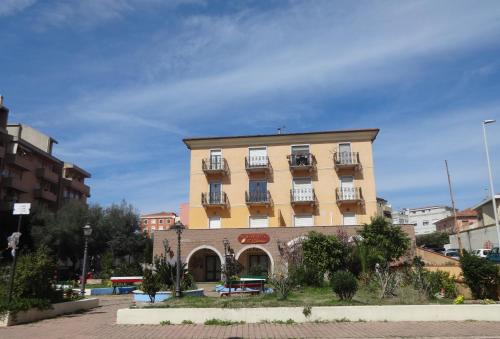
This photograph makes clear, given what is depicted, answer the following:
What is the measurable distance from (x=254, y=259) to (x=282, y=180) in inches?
276

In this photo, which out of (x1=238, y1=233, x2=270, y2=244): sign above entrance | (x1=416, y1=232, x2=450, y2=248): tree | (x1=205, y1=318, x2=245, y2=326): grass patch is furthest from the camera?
(x1=416, y1=232, x2=450, y2=248): tree

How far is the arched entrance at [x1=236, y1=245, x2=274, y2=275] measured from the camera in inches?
1172

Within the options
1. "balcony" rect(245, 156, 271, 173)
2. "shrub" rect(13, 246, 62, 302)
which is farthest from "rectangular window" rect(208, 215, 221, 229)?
"shrub" rect(13, 246, 62, 302)

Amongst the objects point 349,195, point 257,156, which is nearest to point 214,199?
point 257,156

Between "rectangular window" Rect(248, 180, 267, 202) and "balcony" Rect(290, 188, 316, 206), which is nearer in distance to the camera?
"balcony" Rect(290, 188, 316, 206)

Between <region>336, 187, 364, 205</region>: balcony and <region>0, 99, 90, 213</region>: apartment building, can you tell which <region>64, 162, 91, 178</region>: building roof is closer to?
<region>0, 99, 90, 213</region>: apartment building

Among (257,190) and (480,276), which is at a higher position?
(257,190)

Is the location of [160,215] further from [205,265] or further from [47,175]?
[205,265]

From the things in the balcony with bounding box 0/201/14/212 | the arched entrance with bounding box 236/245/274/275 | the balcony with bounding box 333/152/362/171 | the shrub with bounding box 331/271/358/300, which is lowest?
the shrub with bounding box 331/271/358/300

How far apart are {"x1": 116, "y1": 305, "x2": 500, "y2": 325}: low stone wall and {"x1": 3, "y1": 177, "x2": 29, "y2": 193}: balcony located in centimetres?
3727

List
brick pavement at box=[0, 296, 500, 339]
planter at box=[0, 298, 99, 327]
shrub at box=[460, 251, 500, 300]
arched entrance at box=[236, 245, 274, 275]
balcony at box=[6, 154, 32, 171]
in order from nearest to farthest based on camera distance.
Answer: brick pavement at box=[0, 296, 500, 339], planter at box=[0, 298, 99, 327], shrub at box=[460, 251, 500, 300], arched entrance at box=[236, 245, 274, 275], balcony at box=[6, 154, 32, 171]

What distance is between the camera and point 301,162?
3438cm

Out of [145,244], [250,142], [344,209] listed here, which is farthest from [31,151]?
[344,209]

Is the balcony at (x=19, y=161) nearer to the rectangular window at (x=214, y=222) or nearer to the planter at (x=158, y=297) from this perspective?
the rectangular window at (x=214, y=222)
